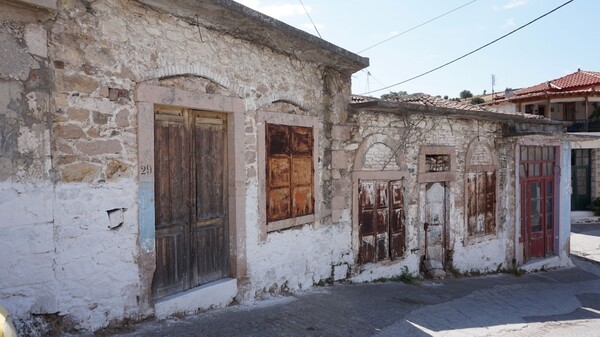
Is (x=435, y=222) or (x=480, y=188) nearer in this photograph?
(x=435, y=222)

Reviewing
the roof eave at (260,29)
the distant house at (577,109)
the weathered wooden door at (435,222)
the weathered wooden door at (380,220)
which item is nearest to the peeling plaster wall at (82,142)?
the roof eave at (260,29)

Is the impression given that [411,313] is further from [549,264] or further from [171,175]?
[549,264]

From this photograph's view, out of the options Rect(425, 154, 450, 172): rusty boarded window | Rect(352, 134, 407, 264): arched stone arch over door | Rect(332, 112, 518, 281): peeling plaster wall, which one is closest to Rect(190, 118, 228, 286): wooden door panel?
Rect(332, 112, 518, 281): peeling plaster wall

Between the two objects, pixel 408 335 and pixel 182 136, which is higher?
pixel 182 136

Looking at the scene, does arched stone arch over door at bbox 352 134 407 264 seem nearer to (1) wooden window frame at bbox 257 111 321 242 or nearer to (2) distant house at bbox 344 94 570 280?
(2) distant house at bbox 344 94 570 280

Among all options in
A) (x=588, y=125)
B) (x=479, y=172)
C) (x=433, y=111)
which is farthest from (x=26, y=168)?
(x=588, y=125)

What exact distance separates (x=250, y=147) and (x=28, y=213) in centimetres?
258

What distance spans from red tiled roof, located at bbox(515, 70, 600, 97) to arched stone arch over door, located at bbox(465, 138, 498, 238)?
15257 mm

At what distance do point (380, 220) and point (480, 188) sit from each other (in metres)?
3.23

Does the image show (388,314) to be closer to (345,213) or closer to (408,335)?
(408,335)

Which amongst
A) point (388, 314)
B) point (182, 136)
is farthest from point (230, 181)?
point (388, 314)

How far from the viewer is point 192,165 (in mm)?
4992

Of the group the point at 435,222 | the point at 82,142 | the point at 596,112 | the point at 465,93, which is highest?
the point at 465,93

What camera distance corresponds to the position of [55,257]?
12.1ft
